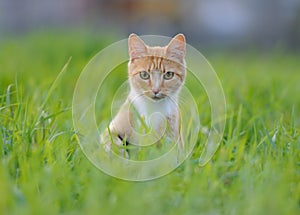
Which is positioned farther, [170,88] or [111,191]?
[170,88]

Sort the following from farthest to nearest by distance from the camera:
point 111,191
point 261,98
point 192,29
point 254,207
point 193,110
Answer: point 192,29 < point 261,98 < point 193,110 < point 111,191 < point 254,207

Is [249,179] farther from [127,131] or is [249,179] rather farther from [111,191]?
[127,131]

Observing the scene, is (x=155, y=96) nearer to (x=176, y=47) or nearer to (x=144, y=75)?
(x=144, y=75)

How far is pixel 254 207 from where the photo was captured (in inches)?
71.6

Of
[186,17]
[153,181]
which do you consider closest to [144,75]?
[153,181]

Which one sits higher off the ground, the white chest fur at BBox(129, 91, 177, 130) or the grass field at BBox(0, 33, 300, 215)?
the white chest fur at BBox(129, 91, 177, 130)

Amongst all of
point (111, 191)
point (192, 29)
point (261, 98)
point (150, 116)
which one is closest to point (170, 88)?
point (150, 116)

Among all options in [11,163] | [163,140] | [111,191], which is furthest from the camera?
[163,140]

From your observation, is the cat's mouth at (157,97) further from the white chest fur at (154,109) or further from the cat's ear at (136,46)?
the cat's ear at (136,46)

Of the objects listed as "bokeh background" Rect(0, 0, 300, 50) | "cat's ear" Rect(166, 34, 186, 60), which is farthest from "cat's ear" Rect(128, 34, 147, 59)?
"bokeh background" Rect(0, 0, 300, 50)

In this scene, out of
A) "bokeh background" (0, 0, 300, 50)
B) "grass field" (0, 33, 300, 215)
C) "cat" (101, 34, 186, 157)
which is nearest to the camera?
"grass field" (0, 33, 300, 215)

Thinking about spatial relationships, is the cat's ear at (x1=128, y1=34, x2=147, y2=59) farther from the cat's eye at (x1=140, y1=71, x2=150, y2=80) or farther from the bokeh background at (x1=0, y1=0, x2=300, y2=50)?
the bokeh background at (x1=0, y1=0, x2=300, y2=50)

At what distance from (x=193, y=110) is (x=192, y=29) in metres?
9.69

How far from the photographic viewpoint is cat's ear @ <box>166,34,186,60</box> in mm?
2539
